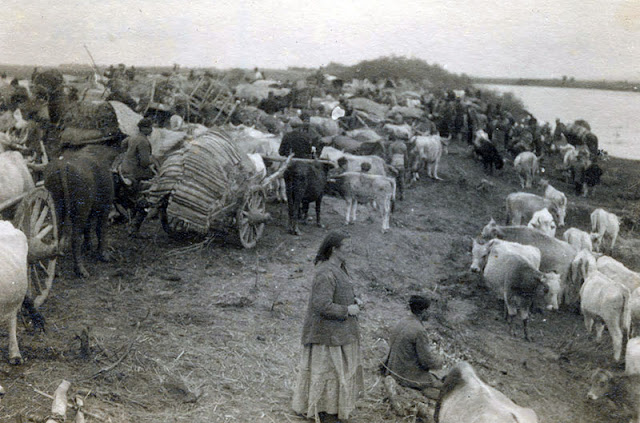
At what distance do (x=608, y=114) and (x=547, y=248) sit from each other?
1955cm

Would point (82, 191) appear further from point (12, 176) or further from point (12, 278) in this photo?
point (12, 278)

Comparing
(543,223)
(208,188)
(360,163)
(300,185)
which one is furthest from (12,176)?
(543,223)

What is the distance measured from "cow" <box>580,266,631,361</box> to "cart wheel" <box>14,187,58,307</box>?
311 inches

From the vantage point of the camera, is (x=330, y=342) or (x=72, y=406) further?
(x=330, y=342)

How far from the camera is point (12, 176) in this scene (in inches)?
315

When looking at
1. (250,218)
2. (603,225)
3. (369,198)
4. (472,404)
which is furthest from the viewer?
(603,225)

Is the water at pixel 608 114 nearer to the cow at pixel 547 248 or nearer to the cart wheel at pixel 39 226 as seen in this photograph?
the cow at pixel 547 248

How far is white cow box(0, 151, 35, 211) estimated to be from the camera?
7879 mm

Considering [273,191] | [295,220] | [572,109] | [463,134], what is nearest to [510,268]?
[295,220]

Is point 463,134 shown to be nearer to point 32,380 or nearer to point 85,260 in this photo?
point 85,260

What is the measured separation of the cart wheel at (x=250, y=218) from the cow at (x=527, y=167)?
42.6ft

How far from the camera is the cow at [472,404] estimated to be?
4777 mm

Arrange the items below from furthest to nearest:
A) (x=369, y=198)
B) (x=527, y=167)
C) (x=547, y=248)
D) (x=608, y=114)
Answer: (x=608, y=114), (x=527, y=167), (x=369, y=198), (x=547, y=248)

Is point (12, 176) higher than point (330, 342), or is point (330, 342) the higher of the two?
point (12, 176)
